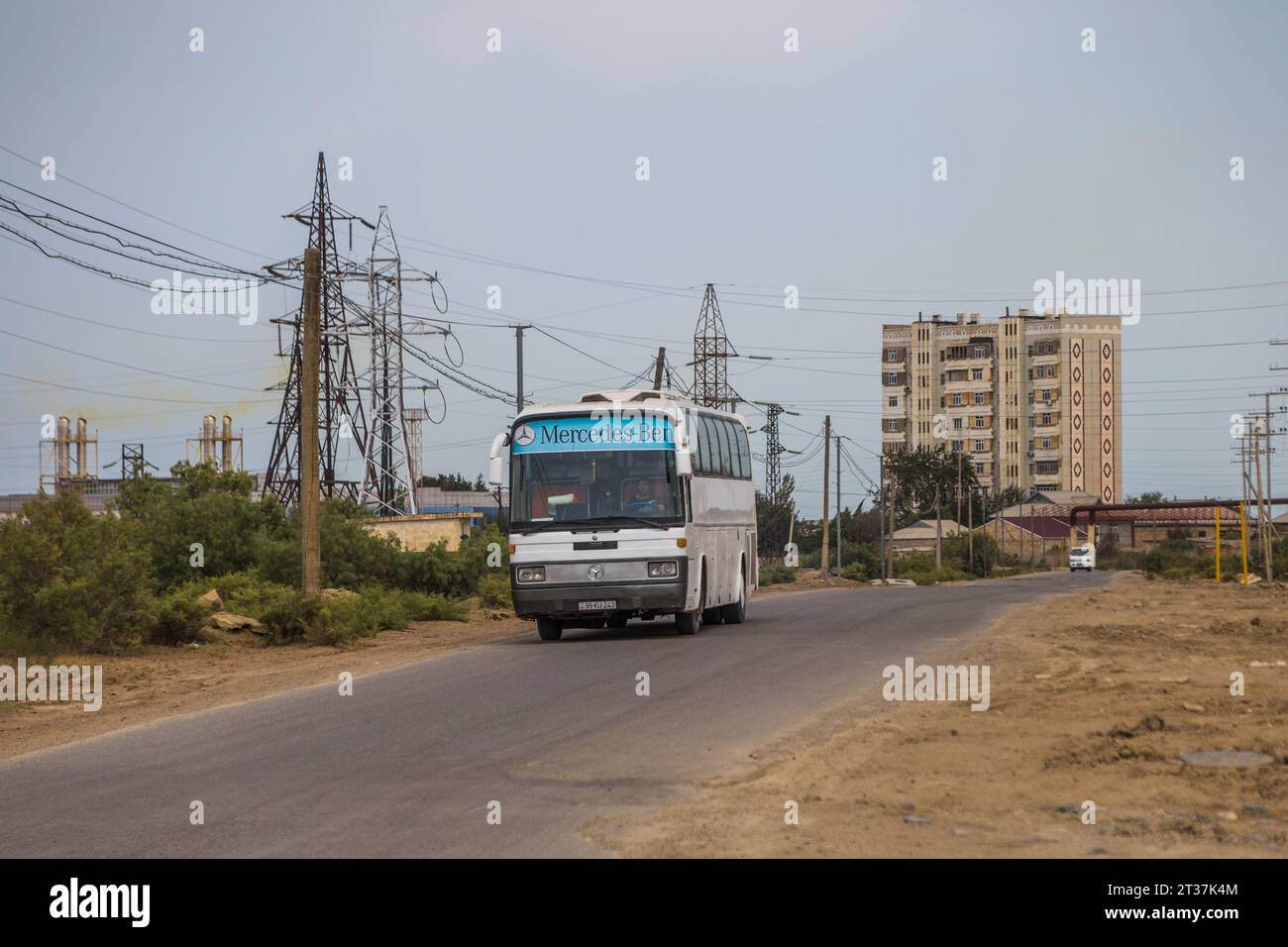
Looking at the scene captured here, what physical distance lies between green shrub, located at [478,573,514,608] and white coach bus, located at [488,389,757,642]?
11.2m

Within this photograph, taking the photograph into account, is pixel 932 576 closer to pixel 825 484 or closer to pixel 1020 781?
pixel 825 484

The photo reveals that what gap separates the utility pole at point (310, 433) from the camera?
2514 cm

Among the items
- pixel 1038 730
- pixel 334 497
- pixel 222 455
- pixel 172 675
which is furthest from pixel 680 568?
pixel 222 455

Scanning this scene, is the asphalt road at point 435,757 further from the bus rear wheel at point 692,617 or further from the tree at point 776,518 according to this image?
the tree at point 776,518

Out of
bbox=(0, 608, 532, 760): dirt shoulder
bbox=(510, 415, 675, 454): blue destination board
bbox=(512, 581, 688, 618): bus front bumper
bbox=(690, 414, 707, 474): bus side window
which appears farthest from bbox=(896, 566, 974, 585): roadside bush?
bbox=(512, 581, 688, 618): bus front bumper

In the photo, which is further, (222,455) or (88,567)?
(222,455)

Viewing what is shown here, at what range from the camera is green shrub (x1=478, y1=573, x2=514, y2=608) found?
113ft

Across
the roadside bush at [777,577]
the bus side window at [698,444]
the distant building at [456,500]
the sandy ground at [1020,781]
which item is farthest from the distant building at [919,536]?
the sandy ground at [1020,781]

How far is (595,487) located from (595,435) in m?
0.82

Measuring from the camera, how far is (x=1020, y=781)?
9398 millimetres

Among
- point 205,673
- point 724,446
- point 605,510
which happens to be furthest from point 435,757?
point 724,446
